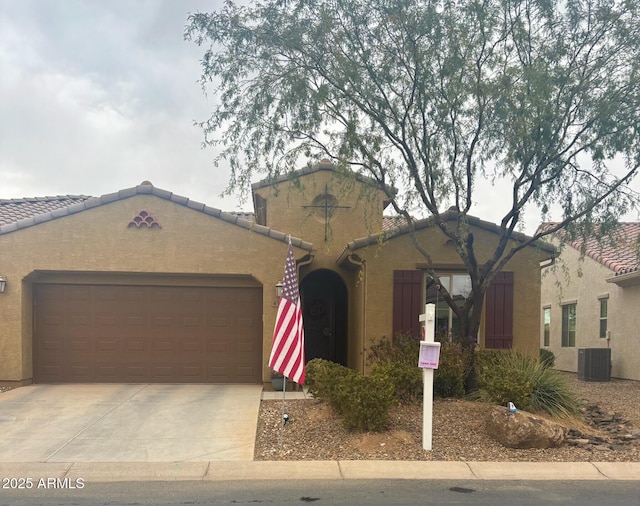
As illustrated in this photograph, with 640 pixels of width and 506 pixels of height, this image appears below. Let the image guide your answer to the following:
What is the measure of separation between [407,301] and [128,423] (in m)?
6.09

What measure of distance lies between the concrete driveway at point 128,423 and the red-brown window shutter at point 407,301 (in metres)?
3.32

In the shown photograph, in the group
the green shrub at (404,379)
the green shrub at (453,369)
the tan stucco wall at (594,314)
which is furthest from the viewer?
the tan stucco wall at (594,314)

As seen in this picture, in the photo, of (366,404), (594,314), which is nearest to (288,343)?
(366,404)

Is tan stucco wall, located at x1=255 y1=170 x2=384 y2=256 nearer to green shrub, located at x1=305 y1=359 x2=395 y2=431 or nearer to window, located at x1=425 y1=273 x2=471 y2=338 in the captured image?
window, located at x1=425 y1=273 x2=471 y2=338

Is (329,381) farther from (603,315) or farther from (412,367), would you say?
(603,315)

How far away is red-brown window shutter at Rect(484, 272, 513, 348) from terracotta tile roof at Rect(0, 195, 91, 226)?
1078cm

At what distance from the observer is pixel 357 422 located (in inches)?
316

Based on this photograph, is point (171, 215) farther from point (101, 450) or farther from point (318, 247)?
point (101, 450)

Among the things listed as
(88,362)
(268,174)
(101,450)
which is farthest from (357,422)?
(88,362)

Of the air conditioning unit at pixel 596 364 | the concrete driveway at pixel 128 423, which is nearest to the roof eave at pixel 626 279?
the air conditioning unit at pixel 596 364

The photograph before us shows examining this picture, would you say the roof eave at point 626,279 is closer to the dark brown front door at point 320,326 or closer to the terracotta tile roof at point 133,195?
the dark brown front door at point 320,326

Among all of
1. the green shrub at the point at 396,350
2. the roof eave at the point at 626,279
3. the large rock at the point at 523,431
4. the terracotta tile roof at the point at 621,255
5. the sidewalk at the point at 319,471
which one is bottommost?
the sidewalk at the point at 319,471

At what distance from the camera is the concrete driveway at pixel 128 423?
7481mm

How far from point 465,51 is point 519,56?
97 centimetres
